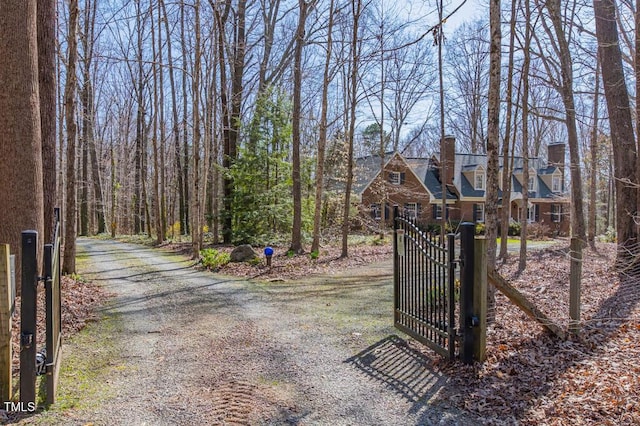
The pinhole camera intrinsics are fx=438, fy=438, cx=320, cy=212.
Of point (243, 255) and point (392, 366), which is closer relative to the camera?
point (392, 366)

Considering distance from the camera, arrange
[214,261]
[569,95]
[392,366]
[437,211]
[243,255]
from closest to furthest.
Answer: [392,366] < [214,261] < [243,255] < [569,95] < [437,211]

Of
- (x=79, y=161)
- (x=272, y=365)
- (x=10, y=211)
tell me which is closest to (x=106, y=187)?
(x=79, y=161)

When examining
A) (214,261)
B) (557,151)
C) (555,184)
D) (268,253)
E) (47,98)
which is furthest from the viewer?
(555,184)

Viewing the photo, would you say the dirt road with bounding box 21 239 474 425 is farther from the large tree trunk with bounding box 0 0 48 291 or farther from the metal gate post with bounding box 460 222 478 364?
the large tree trunk with bounding box 0 0 48 291

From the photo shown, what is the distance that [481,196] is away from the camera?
3350 cm

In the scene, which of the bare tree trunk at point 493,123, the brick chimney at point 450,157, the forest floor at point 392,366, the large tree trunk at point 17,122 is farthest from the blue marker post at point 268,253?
the brick chimney at point 450,157

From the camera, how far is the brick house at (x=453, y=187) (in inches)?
1228

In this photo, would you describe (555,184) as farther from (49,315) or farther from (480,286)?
(49,315)

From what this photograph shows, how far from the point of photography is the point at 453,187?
33.4m

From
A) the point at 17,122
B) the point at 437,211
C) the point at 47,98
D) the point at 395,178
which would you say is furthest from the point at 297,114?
the point at 437,211

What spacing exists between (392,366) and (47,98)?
7.59 m

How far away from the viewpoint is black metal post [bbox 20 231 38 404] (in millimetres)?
3414

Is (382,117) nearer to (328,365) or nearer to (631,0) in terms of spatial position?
(631,0)

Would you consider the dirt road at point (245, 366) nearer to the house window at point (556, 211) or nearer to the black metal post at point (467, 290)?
the black metal post at point (467, 290)
